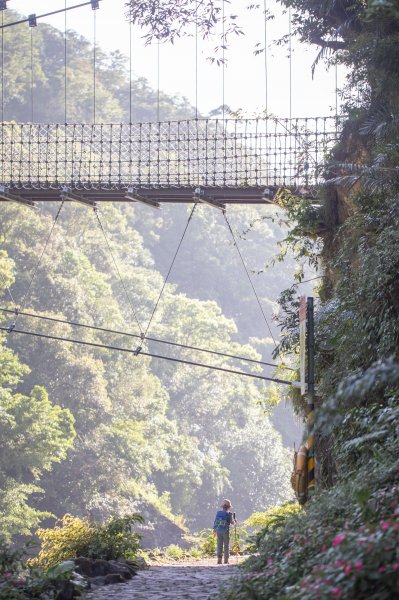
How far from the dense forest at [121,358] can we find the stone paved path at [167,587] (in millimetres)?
14386

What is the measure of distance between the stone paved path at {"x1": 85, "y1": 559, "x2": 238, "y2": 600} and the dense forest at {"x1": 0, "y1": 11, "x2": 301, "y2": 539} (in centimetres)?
1439

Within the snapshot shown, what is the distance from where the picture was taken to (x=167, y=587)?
6.81 metres

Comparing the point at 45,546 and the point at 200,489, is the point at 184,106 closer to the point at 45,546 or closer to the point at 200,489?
the point at 200,489

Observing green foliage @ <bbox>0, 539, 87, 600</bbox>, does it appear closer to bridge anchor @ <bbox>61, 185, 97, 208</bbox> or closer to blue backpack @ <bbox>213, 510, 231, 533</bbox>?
blue backpack @ <bbox>213, 510, 231, 533</bbox>

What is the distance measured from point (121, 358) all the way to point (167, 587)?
25133 millimetres

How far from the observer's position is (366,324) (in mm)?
7473

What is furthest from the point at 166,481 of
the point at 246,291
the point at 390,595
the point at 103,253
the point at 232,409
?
the point at 390,595

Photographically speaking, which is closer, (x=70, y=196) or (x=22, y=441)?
(x=70, y=196)

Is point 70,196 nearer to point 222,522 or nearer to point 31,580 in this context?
point 222,522

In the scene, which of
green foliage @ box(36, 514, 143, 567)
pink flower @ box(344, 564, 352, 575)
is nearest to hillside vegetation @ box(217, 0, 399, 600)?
pink flower @ box(344, 564, 352, 575)

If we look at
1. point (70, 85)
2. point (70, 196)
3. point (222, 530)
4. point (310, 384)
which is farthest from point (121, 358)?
point (310, 384)

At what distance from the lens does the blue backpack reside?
37.1ft

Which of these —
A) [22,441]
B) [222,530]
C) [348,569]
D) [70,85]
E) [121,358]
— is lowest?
[348,569]

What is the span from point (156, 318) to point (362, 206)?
29057 mm
